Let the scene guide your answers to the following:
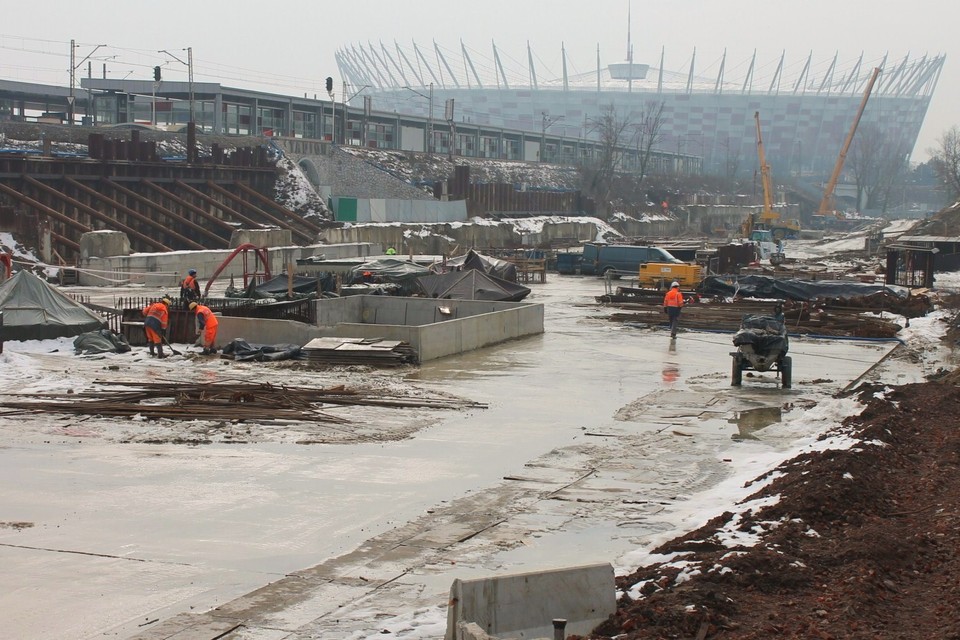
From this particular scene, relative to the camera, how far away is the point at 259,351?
24.7 meters

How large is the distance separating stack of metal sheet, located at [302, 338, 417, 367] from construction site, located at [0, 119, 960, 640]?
0.23 feet

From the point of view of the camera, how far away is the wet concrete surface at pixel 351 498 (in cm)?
976

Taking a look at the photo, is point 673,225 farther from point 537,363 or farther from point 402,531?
point 402,531

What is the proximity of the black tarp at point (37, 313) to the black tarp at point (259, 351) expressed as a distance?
392 centimetres

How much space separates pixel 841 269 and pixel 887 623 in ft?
178

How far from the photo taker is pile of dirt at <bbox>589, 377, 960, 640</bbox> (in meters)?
7.80

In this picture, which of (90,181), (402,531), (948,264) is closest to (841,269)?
(948,264)

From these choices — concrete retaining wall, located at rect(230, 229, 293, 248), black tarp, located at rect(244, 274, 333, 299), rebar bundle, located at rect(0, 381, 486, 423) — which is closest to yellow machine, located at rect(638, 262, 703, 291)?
black tarp, located at rect(244, 274, 333, 299)

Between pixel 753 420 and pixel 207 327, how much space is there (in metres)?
12.7

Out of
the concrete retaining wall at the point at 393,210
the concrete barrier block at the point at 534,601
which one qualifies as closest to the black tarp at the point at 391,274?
the concrete barrier block at the point at 534,601

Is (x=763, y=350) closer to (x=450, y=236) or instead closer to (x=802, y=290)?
(x=802, y=290)

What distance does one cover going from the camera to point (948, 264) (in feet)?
192

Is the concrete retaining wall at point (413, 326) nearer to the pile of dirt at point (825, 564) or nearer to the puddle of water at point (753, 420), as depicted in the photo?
the puddle of water at point (753, 420)

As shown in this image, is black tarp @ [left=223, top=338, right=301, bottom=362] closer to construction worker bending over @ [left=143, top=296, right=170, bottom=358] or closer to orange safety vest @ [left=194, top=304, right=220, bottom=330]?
orange safety vest @ [left=194, top=304, right=220, bottom=330]
